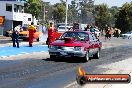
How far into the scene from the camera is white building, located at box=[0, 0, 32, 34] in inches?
2724

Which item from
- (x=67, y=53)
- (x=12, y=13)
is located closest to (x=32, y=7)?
(x=12, y=13)

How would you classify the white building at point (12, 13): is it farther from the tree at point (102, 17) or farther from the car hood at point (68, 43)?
the car hood at point (68, 43)

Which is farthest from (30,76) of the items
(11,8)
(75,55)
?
(11,8)

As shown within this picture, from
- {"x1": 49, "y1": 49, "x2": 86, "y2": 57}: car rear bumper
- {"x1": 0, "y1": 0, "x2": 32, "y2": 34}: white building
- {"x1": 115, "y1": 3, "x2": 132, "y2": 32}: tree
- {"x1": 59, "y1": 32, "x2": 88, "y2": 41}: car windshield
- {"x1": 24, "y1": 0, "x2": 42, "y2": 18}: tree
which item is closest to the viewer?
{"x1": 49, "y1": 49, "x2": 86, "y2": 57}: car rear bumper

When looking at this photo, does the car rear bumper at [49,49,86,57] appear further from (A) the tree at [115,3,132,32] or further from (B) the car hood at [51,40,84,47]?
(A) the tree at [115,3,132,32]

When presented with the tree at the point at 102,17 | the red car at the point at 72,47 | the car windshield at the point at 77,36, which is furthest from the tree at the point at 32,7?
the red car at the point at 72,47

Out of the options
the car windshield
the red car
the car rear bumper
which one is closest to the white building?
the car windshield

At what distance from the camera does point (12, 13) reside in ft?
230

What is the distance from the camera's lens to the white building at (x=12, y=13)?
6919 centimetres

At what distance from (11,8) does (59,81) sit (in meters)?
62.7

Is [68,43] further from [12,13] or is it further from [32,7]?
[32,7]

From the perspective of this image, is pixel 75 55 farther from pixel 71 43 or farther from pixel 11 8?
pixel 11 8

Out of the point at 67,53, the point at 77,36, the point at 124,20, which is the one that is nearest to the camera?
the point at 67,53

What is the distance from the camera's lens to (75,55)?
1767 cm
